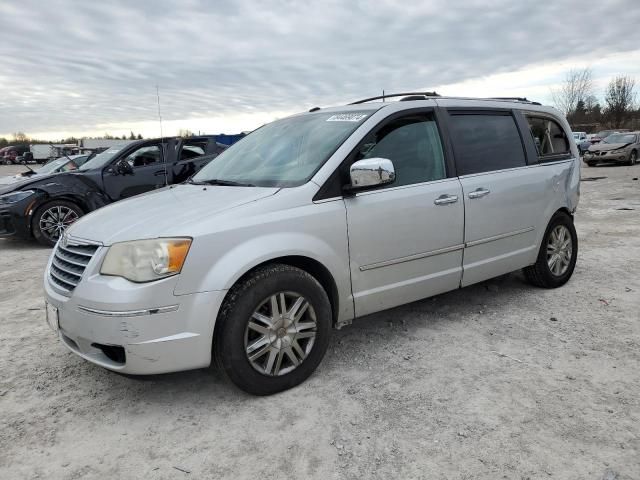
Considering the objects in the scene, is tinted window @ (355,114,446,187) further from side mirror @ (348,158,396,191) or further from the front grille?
the front grille

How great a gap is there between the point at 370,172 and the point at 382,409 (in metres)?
1.37

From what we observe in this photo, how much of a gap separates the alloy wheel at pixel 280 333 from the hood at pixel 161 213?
24.0 inches

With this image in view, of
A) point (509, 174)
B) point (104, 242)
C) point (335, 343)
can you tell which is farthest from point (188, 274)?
point (509, 174)

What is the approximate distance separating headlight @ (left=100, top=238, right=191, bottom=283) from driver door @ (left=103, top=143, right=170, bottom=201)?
605cm

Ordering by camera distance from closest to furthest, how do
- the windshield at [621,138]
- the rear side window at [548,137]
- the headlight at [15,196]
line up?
the rear side window at [548,137]
the headlight at [15,196]
the windshield at [621,138]

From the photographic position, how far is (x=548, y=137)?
475 centimetres

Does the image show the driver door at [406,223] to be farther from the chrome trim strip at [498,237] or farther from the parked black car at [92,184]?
the parked black car at [92,184]

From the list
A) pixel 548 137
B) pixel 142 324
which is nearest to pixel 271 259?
pixel 142 324

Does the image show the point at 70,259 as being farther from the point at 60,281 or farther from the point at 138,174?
the point at 138,174

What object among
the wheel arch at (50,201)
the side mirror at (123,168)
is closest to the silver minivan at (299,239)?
the side mirror at (123,168)

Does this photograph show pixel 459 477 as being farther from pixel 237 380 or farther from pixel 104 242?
pixel 104 242

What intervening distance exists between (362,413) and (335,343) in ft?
3.24

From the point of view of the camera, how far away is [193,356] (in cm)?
265

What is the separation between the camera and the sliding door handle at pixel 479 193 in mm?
3789
